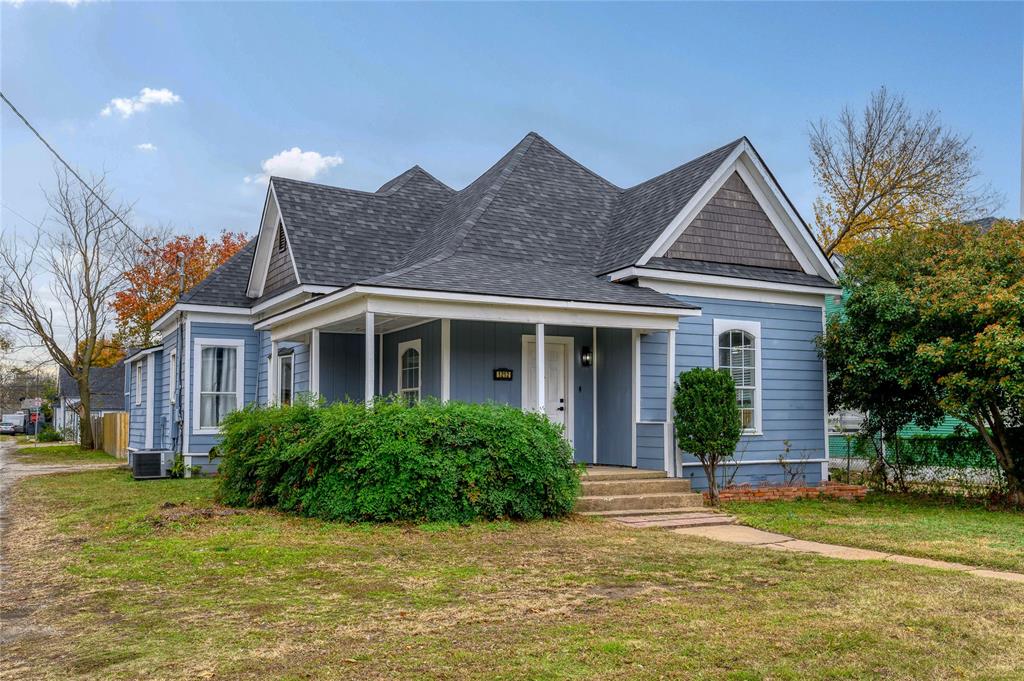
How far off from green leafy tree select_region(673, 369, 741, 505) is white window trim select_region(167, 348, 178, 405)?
12351 mm

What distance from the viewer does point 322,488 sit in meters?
10.4

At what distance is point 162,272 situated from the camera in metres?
39.8

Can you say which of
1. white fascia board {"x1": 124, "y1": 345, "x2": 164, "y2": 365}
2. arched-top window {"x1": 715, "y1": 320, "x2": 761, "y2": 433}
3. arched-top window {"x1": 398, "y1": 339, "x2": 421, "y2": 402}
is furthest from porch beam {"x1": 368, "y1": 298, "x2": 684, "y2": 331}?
white fascia board {"x1": 124, "y1": 345, "x2": 164, "y2": 365}

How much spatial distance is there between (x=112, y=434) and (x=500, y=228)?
20.5 meters

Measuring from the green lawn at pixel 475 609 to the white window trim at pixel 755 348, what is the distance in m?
5.79

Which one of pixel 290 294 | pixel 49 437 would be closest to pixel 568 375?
pixel 290 294

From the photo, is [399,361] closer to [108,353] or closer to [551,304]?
[551,304]

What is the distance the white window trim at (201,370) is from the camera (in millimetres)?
18359

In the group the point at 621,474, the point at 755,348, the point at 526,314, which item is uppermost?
the point at 526,314

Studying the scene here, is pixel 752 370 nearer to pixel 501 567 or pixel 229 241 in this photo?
pixel 501 567

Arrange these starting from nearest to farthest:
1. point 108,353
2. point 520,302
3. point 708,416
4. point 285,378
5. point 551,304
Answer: point 520,302, point 551,304, point 708,416, point 285,378, point 108,353

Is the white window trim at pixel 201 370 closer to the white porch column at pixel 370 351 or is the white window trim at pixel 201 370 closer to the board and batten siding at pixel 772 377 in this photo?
the white porch column at pixel 370 351

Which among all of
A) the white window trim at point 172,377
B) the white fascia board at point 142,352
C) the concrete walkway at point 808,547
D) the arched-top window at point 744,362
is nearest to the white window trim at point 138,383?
the white fascia board at point 142,352

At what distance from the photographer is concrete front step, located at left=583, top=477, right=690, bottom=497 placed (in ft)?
39.7
